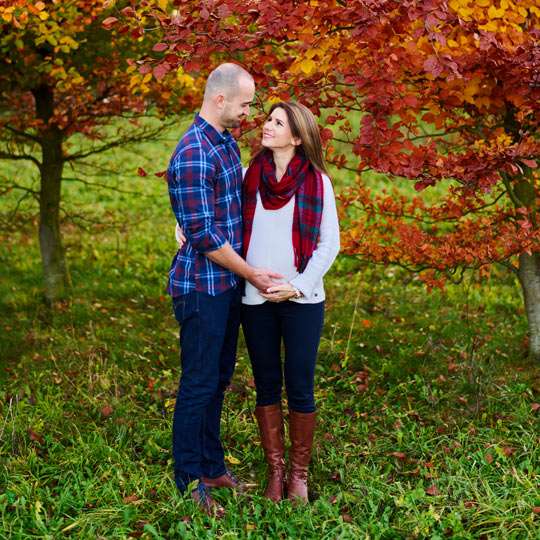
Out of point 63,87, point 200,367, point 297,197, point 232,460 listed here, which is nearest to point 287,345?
point 200,367

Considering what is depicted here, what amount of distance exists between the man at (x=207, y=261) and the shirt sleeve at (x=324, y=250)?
13cm

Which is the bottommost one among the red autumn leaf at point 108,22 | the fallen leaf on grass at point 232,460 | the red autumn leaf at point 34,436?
the fallen leaf on grass at point 232,460

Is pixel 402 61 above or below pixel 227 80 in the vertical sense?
above

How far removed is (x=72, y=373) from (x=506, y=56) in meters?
3.71

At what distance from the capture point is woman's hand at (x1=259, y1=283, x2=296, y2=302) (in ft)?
9.52

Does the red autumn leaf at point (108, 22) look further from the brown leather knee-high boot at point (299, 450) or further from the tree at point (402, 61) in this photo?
the brown leather knee-high boot at point (299, 450)

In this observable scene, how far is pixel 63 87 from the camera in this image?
4.97 meters

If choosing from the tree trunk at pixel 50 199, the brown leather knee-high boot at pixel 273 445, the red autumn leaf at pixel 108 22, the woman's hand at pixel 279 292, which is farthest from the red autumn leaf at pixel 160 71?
the tree trunk at pixel 50 199

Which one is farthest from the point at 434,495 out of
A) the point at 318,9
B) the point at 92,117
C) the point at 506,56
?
the point at 92,117

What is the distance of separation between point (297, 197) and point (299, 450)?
4.54 ft

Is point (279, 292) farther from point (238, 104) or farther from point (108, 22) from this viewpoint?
point (108, 22)

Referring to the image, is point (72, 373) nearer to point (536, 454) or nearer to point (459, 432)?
point (459, 432)

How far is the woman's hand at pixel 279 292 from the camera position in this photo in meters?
2.90

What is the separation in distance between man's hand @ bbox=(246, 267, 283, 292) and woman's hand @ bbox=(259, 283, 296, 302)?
21 mm
